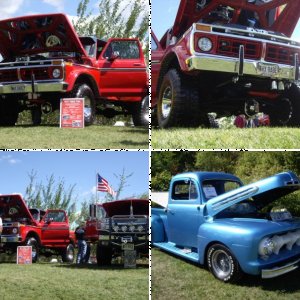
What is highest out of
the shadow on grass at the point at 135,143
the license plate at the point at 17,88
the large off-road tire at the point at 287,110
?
the license plate at the point at 17,88

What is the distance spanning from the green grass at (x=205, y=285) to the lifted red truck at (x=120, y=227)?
1.25 m

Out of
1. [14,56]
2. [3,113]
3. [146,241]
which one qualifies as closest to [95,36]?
[14,56]

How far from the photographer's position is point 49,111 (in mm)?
6207

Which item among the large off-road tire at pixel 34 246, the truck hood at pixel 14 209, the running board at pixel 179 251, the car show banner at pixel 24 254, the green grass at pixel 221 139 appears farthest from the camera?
the large off-road tire at pixel 34 246

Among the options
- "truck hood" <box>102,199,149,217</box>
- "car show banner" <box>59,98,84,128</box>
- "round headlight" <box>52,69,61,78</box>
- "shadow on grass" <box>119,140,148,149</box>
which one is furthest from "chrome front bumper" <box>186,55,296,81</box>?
"round headlight" <box>52,69,61,78</box>

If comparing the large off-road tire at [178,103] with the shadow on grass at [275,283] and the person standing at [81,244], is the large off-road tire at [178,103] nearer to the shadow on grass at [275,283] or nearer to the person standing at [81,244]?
the shadow on grass at [275,283]

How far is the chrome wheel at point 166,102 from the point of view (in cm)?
443

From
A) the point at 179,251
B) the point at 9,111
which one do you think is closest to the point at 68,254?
the point at 9,111

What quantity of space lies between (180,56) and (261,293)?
7.05 feet

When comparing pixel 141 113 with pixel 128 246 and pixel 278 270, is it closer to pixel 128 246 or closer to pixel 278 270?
pixel 128 246

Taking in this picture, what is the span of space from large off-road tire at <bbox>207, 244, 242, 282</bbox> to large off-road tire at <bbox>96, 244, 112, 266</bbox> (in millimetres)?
2405

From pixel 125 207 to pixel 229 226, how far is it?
2602mm

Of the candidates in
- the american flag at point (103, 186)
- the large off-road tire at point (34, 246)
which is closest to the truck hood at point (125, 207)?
the american flag at point (103, 186)

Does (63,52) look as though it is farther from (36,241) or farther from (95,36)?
(36,241)
